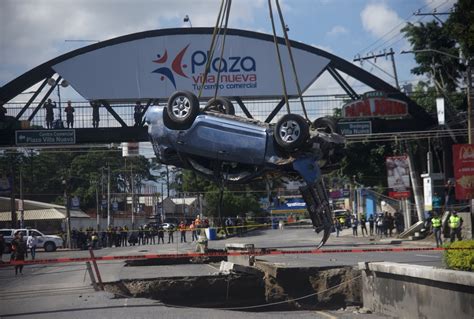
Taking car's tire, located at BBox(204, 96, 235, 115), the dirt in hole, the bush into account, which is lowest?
the dirt in hole

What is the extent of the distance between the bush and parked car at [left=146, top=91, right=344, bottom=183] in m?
2.60

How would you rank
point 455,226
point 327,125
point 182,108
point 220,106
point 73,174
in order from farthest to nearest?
point 73,174, point 455,226, point 220,106, point 327,125, point 182,108

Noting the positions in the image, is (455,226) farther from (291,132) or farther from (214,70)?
(291,132)

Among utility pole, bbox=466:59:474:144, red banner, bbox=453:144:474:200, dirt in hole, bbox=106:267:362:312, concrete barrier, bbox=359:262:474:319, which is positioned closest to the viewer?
concrete barrier, bbox=359:262:474:319

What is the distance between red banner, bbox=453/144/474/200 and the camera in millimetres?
28828

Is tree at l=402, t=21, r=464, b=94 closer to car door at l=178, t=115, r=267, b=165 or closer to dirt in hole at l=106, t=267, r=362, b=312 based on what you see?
dirt in hole at l=106, t=267, r=362, b=312

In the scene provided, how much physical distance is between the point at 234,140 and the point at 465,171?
65.6 feet

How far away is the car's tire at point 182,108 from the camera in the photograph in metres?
11.5

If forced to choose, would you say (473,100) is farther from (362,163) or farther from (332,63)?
(362,163)

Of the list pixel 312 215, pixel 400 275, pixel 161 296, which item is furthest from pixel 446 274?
pixel 161 296

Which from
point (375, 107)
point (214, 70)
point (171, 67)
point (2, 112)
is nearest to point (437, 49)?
point (375, 107)

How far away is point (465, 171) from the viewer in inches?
1141

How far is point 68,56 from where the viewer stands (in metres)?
34.8

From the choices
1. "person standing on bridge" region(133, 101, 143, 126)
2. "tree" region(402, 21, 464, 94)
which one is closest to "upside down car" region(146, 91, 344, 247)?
"person standing on bridge" region(133, 101, 143, 126)
